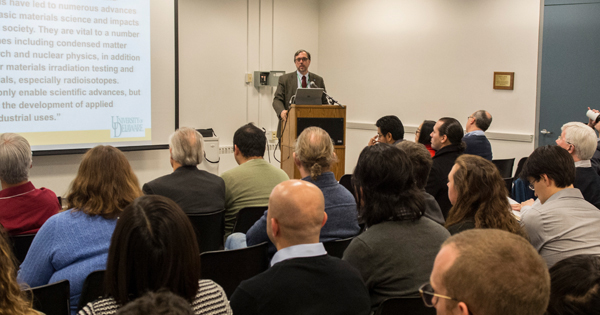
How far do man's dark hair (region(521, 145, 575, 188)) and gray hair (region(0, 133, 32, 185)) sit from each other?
263cm

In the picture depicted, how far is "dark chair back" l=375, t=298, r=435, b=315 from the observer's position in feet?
5.21

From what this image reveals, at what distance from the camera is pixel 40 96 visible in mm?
5375

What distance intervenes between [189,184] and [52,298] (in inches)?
54.0

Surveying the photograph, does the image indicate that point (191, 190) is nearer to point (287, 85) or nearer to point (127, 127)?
point (127, 127)

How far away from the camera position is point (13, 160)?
262cm

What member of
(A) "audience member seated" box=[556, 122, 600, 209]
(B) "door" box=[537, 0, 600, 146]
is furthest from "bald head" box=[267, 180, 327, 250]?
(B) "door" box=[537, 0, 600, 146]

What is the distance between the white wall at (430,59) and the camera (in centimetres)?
623

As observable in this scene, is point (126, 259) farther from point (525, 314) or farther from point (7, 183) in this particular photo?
point (7, 183)

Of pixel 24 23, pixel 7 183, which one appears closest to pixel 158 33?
pixel 24 23

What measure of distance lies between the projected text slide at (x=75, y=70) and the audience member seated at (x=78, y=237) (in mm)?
3744

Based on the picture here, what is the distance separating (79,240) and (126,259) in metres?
0.79

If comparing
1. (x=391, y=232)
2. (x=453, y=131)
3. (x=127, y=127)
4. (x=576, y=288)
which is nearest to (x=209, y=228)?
(x=391, y=232)

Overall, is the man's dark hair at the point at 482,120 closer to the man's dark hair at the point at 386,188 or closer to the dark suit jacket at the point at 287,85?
the dark suit jacket at the point at 287,85

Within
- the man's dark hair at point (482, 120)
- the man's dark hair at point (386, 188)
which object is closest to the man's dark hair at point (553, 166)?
the man's dark hair at point (386, 188)
